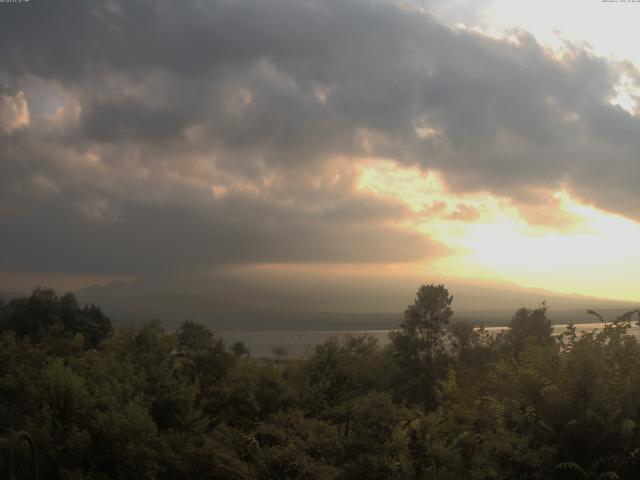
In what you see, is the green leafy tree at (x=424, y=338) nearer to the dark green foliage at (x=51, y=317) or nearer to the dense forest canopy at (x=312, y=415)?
the dense forest canopy at (x=312, y=415)

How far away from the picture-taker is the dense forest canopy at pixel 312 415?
11055mm

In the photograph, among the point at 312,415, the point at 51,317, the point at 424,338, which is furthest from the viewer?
the point at 51,317

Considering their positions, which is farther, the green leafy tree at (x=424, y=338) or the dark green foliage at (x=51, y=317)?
the dark green foliage at (x=51, y=317)

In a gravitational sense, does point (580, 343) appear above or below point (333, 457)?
above

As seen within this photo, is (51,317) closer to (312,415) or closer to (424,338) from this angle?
(424,338)

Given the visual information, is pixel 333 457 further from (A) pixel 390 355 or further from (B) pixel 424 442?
(A) pixel 390 355

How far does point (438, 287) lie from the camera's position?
44.8 metres

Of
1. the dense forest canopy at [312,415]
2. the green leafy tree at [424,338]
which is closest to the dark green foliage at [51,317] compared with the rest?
the green leafy tree at [424,338]

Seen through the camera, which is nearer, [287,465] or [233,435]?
[287,465]

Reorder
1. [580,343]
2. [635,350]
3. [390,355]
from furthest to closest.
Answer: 1. [390,355]
2. [635,350]
3. [580,343]

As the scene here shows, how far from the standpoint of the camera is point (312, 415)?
26.2 m

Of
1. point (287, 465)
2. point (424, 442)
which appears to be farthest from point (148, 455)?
point (424, 442)

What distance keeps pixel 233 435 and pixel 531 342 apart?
31.5 ft

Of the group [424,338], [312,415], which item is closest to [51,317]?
[424,338]
